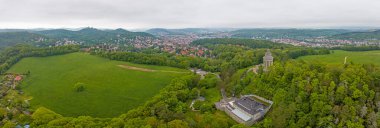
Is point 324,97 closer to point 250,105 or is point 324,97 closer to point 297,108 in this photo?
point 297,108

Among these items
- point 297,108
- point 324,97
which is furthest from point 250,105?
point 324,97

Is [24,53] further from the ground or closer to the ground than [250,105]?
further from the ground

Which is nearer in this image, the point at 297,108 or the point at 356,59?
the point at 297,108

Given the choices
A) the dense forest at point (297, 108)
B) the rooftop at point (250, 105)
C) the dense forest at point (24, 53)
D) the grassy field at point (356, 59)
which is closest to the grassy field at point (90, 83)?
the dense forest at point (24, 53)

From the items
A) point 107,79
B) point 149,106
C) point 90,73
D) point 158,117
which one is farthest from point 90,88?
point 158,117

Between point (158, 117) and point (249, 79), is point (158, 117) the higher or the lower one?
the lower one

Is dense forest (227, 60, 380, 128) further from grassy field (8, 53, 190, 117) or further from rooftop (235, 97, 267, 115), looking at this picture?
grassy field (8, 53, 190, 117)

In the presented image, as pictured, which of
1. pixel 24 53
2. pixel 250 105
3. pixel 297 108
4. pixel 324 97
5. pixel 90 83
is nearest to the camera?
pixel 324 97

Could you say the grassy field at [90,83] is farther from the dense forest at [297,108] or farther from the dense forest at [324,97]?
the dense forest at [324,97]

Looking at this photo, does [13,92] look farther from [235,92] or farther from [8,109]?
[235,92]
